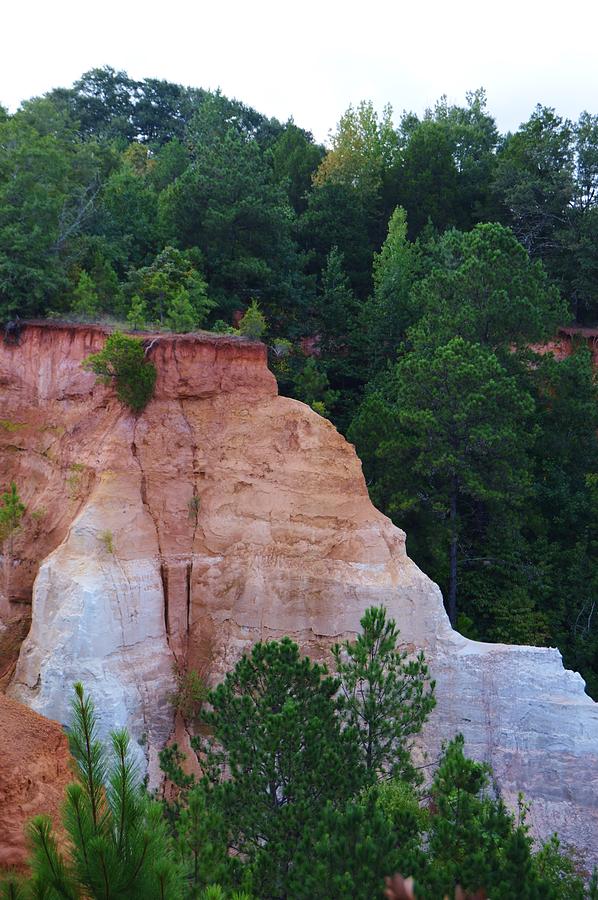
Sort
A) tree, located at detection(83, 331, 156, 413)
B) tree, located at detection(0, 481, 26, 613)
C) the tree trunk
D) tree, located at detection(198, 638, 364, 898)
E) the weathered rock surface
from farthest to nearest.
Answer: the tree trunk → tree, located at detection(0, 481, 26, 613) → tree, located at detection(83, 331, 156, 413) → tree, located at detection(198, 638, 364, 898) → the weathered rock surface

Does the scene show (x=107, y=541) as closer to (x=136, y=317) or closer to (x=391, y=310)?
(x=136, y=317)

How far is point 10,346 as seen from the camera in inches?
883

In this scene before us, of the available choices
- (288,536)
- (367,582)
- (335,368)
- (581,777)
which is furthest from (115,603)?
(335,368)

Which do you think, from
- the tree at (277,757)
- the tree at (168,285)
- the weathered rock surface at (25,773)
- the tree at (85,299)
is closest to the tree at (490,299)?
the tree at (168,285)

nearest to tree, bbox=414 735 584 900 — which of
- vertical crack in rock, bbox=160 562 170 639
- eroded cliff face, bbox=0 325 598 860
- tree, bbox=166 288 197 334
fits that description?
eroded cliff face, bbox=0 325 598 860

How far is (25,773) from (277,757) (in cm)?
374

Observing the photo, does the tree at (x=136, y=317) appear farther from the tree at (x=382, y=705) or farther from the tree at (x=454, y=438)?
the tree at (x=382, y=705)

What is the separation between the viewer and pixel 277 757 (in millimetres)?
13477

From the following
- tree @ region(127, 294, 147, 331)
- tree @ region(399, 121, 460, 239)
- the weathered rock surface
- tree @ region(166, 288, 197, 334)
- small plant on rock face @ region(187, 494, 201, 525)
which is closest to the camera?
the weathered rock surface

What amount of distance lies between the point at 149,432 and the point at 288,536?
395cm

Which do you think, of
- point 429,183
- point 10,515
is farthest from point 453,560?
point 429,183

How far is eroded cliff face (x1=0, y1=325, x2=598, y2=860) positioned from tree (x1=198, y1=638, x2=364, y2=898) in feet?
11.9

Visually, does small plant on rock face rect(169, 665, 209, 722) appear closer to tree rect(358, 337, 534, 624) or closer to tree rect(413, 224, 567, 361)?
tree rect(358, 337, 534, 624)

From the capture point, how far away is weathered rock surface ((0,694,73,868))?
11.1m
